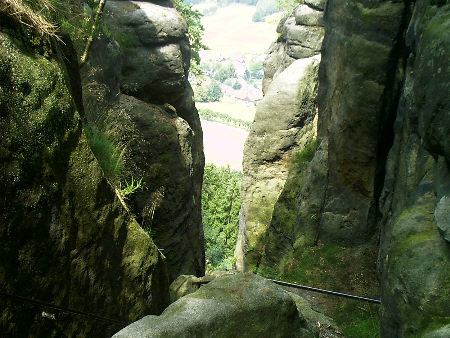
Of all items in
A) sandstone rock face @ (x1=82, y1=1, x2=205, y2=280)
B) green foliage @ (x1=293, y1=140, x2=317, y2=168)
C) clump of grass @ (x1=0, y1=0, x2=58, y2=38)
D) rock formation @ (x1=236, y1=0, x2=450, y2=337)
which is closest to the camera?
rock formation @ (x1=236, y1=0, x2=450, y2=337)

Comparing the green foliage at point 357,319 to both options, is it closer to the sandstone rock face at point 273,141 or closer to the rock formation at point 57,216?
the rock formation at point 57,216

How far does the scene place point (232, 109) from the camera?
479 feet

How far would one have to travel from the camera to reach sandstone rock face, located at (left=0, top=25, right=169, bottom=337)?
414 cm

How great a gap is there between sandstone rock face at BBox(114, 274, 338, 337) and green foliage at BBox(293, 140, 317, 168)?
1244 centimetres

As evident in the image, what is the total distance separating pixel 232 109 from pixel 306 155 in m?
130

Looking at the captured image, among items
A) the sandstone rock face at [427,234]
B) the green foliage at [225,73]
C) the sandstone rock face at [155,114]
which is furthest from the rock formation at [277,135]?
the green foliage at [225,73]

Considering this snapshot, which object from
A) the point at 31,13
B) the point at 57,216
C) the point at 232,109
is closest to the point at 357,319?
the point at 57,216

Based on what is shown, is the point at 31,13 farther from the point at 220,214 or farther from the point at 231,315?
the point at 220,214

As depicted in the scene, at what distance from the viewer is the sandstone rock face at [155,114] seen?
1232cm

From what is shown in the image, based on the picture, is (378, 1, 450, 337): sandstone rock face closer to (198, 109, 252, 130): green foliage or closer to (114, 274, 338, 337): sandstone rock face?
(114, 274, 338, 337): sandstone rock face

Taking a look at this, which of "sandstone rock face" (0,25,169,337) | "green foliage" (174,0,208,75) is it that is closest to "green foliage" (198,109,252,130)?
"green foliage" (174,0,208,75)

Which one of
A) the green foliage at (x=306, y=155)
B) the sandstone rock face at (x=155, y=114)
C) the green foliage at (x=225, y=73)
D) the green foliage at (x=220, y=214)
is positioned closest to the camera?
the sandstone rock face at (x=155, y=114)

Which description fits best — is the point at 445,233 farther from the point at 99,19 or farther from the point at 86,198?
the point at 99,19

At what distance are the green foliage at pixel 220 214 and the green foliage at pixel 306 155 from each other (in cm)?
1726
